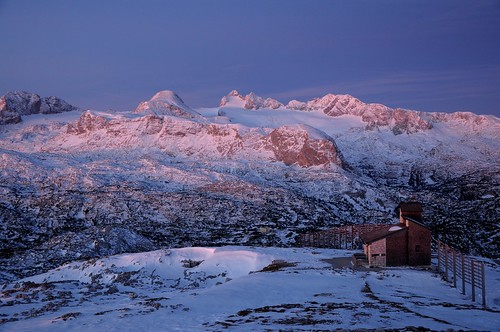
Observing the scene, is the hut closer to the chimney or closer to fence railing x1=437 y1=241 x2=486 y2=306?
the chimney

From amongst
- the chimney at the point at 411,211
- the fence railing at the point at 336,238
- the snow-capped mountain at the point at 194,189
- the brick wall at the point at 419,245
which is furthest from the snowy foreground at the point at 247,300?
the fence railing at the point at 336,238

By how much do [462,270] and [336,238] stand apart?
47.3 meters

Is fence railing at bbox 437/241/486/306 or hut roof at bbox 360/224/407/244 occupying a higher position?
hut roof at bbox 360/224/407/244

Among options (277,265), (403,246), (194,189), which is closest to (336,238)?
(403,246)

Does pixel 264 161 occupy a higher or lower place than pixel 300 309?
higher

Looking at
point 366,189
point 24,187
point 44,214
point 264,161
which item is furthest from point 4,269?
point 264,161

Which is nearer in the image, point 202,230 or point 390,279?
point 390,279

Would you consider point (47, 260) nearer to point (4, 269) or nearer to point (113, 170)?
point (4, 269)

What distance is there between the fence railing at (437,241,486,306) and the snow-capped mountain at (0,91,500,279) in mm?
41956

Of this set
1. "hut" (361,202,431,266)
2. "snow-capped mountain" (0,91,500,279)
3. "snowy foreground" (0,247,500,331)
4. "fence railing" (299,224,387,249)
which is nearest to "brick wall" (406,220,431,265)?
"hut" (361,202,431,266)

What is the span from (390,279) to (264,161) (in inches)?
5171

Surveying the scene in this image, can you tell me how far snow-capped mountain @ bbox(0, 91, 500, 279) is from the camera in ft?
266

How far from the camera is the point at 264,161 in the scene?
167 meters

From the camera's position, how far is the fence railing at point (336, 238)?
74.9 meters
